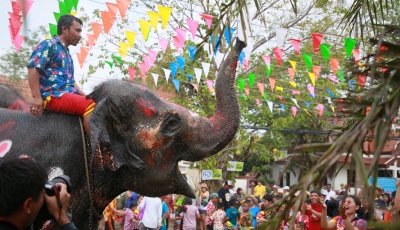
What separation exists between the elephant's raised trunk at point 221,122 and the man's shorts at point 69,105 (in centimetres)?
68

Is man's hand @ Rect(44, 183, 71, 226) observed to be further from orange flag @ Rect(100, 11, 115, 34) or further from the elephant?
orange flag @ Rect(100, 11, 115, 34)

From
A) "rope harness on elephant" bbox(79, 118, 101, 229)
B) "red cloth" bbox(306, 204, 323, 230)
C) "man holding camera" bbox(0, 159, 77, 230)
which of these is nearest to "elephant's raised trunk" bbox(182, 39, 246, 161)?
"rope harness on elephant" bbox(79, 118, 101, 229)

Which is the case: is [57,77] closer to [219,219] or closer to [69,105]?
[69,105]

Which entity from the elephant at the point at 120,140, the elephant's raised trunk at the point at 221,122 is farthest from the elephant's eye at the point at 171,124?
the elephant's raised trunk at the point at 221,122

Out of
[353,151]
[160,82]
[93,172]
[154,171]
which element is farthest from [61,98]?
[160,82]

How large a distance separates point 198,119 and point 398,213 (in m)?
1.62

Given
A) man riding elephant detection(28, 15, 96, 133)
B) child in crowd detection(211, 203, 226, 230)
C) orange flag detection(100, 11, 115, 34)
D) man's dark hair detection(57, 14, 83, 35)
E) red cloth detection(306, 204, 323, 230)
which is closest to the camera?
man riding elephant detection(28, 15, 96, 133)

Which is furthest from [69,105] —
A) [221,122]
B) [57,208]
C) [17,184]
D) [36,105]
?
[17,184]

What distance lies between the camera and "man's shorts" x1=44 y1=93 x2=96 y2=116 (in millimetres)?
3336

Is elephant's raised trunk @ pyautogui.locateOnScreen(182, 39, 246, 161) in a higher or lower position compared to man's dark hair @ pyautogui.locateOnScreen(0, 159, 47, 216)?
higher

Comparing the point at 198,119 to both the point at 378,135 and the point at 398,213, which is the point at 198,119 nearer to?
the point at 398,213

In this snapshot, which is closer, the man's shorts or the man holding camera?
the man holding camera

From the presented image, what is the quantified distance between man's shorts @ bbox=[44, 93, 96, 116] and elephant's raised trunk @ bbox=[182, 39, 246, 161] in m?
0.68

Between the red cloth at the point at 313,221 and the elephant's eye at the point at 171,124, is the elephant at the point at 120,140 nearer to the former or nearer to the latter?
the elephant's eye at the point at 171,124
